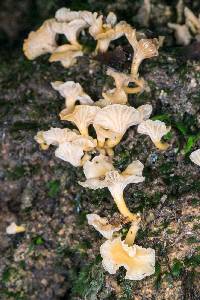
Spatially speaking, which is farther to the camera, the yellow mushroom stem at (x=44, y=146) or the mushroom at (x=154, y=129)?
the yellow mushroom stem at (x=44, y=146)

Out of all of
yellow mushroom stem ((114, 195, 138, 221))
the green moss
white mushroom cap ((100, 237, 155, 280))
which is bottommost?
the green moss

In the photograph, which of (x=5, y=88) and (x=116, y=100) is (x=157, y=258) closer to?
(x=116, y=100)

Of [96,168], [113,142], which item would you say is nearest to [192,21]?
[113,142]

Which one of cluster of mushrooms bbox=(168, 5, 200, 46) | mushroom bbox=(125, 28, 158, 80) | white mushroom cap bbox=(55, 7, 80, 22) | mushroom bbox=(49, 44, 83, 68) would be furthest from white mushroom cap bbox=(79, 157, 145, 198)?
cluster of mushrooms bbox=(168, 5, 200, 46)

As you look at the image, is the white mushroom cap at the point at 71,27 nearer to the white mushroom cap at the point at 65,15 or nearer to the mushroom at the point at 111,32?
the white mushroom cap at the point at 65,15

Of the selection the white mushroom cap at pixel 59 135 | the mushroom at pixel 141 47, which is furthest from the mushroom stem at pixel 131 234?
the mushroom at pixel 141 47

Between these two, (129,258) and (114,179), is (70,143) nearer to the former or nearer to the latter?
(114,179)

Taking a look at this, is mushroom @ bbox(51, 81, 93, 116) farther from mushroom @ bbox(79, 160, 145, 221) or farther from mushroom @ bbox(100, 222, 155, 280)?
mushroom @ bbox(100, 222, 155, 280)
